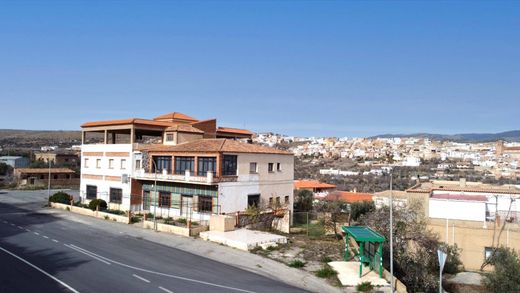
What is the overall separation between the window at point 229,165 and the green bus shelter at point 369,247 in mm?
15668

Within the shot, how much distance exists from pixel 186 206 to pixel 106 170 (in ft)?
43.1

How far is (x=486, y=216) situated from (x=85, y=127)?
41996mm

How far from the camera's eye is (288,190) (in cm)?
4781

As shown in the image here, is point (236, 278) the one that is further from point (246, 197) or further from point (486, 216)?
point (486, 216)

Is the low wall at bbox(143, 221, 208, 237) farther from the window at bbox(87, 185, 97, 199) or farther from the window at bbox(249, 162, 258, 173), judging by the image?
the window at bbox(87, 185, 97, 199)

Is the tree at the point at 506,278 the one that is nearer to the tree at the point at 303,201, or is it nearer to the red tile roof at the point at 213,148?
the red tile roof at the point at 213,148

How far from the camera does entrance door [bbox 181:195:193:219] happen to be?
41.0 meters

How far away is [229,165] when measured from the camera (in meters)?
40.3

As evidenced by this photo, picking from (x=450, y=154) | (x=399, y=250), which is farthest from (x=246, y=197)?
(x=450, y=154)

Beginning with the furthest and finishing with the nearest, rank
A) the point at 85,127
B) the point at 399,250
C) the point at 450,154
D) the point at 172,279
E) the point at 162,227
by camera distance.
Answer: the point at 450,154 < the point at 85,127 < the point at 162,227 < the point at 399,250 < the point at 172,279

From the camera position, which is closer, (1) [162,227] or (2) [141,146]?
(1) [162,227]

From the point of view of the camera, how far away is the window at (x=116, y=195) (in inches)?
1876

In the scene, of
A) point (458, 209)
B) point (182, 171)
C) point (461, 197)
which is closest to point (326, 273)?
point (458, 209)

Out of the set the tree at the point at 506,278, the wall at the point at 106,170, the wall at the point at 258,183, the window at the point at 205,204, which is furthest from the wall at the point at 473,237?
the wall at the point at 106,170
